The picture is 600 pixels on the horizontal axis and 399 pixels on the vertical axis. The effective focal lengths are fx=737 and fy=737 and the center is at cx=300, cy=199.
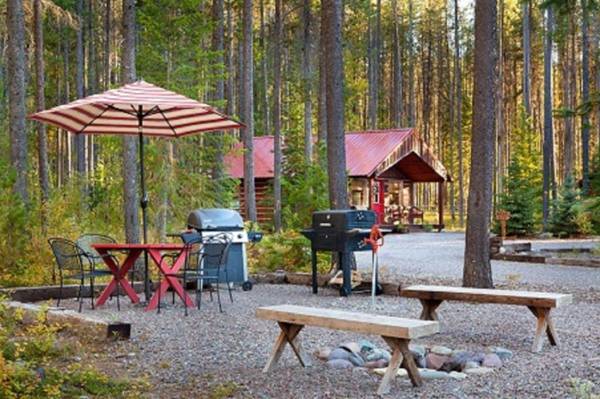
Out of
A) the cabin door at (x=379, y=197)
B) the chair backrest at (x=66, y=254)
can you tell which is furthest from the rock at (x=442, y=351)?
the cabin door at (x=379, y=197)

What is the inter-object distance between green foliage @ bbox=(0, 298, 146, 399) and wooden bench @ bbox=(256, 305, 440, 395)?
1193mm

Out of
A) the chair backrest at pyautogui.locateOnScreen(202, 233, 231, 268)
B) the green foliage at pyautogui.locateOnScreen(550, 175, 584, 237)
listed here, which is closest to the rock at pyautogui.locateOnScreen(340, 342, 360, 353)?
the chair backrest at pyautogui.locateOnScreen(202, 233, 231, 268)

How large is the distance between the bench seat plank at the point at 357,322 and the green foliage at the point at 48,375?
1.21 m

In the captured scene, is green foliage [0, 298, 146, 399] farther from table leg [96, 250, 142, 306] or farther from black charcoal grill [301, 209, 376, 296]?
black charcoal grill [301, 209, 376, 296]

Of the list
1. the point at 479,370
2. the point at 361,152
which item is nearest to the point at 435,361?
the point at 479,370

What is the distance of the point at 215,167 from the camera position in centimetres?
1788

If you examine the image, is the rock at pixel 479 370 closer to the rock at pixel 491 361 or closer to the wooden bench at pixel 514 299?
the rock at pixel 491 361

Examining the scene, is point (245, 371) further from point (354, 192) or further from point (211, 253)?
point (354, 192)

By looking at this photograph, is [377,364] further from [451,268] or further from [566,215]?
[566,215]

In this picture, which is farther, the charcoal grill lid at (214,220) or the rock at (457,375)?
the charcoal grill lid at (214,220)

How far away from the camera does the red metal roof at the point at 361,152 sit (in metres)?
27.0

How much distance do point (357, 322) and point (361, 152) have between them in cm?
2320

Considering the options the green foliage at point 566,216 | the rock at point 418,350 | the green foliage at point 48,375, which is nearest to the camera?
the green foliage at point 48,375

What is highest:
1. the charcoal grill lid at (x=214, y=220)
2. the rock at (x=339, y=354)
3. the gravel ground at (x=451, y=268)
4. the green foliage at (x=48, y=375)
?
the charcoal grill lid at (x=214, y=220)
